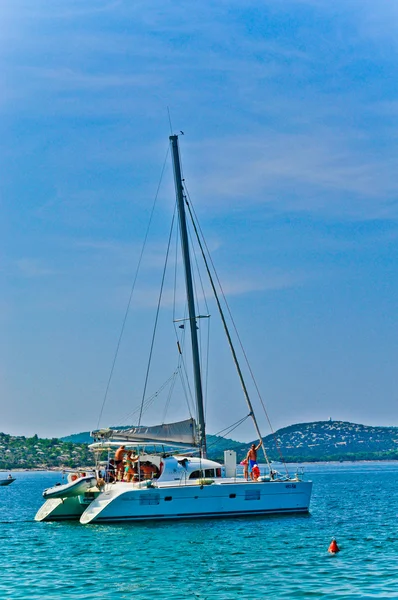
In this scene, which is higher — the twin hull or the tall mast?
the tall mast

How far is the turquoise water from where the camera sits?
24.4m

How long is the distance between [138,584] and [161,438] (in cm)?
1706

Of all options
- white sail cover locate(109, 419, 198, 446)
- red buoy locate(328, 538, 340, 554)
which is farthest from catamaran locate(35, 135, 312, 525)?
red buoy locate(328, 538, 340, 554)

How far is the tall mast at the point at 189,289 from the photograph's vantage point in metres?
43.5

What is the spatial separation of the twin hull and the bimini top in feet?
8.69

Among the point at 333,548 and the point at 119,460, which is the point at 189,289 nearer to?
the point at 119,460

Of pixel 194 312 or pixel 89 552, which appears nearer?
pixel 89 552

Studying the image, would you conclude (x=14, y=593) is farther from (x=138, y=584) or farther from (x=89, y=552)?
(x=89, y=552)

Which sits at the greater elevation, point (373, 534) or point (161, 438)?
point (161, 438)

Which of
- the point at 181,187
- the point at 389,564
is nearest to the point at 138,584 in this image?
the point at 389,564

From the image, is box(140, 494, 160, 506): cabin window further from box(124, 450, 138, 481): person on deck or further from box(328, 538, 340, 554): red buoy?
box(328, 538, 340, 554): red buoy

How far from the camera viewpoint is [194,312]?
4491 cm

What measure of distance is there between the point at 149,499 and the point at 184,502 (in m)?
1.50

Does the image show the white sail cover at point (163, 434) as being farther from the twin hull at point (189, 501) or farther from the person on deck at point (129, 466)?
the twin hull at point (189, 501)
